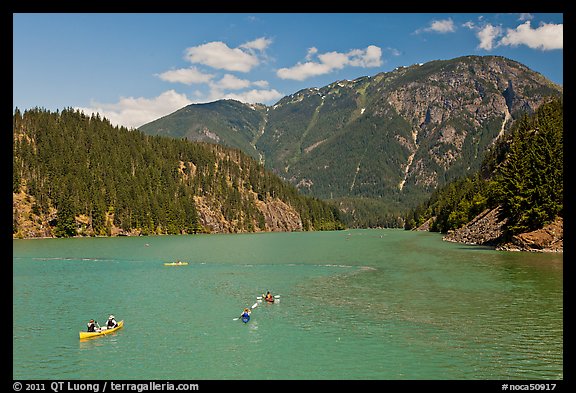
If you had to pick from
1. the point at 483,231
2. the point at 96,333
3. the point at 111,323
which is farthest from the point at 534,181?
the point at 96,333

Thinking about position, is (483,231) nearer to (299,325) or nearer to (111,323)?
(299,325)

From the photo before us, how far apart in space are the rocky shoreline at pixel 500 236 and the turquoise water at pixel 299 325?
91.2 feet

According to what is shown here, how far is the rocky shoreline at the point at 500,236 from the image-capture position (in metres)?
109

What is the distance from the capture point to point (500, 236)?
12888 centimetres

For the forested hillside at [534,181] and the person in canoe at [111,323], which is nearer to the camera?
the person in canoe at [111,323]

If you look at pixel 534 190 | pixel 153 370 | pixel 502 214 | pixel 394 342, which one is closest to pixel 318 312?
pixel 394 342

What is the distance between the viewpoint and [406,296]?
58.1 m

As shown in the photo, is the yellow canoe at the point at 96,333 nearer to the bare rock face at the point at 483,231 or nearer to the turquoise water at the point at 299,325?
the turquoise water at the point at 299,325

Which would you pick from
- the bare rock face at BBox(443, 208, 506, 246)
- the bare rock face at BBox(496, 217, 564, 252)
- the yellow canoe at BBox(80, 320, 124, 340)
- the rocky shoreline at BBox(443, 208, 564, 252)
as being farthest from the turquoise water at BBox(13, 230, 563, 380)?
the bare rock face at BBox(443, 208, 506, 246)

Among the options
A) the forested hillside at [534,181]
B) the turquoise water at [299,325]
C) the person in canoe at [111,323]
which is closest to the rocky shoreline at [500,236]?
the forested hillside at [534,181]
